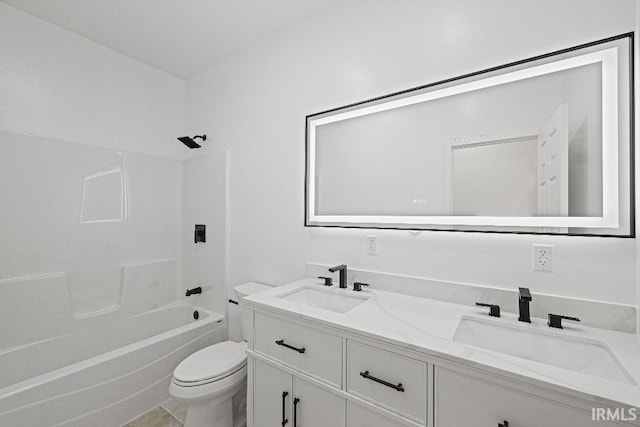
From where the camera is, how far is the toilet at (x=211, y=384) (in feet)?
4.96

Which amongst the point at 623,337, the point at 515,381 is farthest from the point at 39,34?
the point at 623,337

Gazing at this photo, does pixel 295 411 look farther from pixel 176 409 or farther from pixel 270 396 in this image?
pixel 176 409

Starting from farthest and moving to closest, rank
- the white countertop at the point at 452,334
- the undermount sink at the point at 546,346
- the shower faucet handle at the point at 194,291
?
1. the shower faucet handle at the point at 194,291
2. the undermount sink at the point at 546,346
3. the white countertop at the point at 452,334

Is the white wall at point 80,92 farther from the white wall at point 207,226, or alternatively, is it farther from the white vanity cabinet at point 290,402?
the white vanity cabinet at point 290,402

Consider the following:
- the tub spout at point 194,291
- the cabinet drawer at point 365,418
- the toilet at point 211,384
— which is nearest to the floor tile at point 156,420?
the toilet at point 211,384

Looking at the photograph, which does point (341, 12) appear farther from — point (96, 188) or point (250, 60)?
point (96, 188)

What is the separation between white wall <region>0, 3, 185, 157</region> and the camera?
184 cm

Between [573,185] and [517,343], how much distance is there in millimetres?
676

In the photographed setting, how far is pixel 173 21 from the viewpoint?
6.42ft

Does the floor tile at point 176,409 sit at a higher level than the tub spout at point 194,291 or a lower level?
lower

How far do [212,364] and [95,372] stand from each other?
718mm

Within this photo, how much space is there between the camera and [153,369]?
1939mm

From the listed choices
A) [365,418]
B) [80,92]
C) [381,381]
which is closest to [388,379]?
[381,381]

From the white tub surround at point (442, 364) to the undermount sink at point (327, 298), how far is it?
0.10 meters
